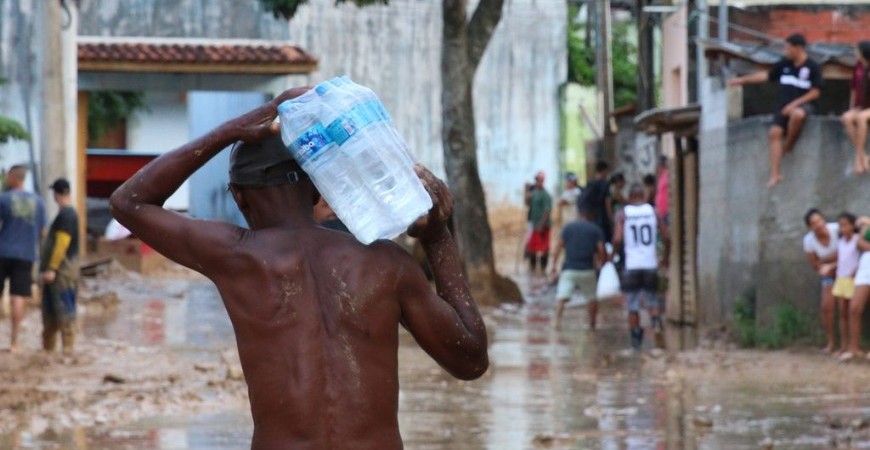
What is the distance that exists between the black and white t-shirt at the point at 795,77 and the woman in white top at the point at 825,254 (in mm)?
1238

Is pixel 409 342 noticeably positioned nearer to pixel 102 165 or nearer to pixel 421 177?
pixel 421 177

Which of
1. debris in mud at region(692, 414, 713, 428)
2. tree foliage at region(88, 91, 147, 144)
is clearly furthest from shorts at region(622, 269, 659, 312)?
tree foliage at region(88, 91, 147, 144)

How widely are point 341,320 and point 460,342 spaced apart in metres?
0.29

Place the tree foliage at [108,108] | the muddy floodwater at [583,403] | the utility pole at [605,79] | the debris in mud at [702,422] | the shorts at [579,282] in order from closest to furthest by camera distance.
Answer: the muddy floodwater at [583,403], the debris in mud at [702,422], the shorts at [579,282], the utility pole at [605,79], the tree foliage at [108,108]

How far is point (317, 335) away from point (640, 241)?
13.2 m

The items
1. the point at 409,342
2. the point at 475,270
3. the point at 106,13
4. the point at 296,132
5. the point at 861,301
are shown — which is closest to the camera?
the point at 296,132

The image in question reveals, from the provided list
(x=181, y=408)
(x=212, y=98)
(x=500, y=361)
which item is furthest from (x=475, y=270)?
(x=212, y=98)

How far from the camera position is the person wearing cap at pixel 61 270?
1448cm

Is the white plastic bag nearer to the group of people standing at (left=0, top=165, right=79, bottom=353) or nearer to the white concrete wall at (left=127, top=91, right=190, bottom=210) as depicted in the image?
the group of people standing at (left=0, top=165, right=79, bottom=353)

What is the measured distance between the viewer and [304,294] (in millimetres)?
3832

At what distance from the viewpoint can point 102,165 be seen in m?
38.9

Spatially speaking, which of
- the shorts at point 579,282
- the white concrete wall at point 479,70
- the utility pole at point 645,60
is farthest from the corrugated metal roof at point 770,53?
the white concrete wall at point 479,70

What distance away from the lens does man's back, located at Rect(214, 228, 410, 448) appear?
3.79 m

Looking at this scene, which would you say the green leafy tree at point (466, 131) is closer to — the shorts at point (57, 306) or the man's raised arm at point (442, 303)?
the shorts at point (57, 306)
